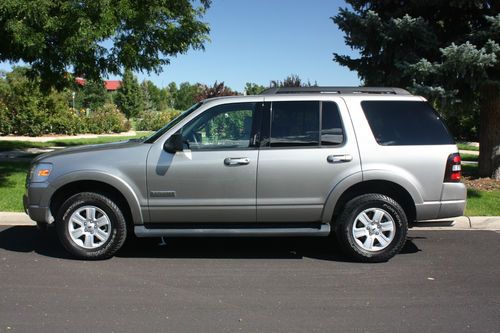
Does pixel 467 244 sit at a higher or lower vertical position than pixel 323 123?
lower

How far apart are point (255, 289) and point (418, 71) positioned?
249 inches

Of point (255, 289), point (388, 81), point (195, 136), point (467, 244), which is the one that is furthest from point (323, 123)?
point (388, 81)

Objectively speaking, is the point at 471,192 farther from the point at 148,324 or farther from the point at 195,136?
the point at 148,324

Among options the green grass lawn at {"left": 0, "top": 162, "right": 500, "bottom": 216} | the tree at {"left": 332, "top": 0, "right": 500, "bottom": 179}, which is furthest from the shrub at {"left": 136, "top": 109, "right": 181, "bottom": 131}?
the tree at {"left": 332, "top": 0, "right": 500, "bottom": 179}

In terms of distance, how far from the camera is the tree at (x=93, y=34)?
908 centimetres

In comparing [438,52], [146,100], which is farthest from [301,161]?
[146,100]

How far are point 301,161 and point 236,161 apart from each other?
2.32ft

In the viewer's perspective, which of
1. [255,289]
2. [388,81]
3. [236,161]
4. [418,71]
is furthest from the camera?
[388,81]

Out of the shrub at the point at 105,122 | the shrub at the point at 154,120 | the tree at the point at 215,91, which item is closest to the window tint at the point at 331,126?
the tree at the point at 215,91

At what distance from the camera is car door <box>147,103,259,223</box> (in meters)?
5.72

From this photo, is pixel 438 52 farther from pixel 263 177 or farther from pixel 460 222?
pixel 263 177

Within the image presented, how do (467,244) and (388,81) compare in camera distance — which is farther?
(388,81)

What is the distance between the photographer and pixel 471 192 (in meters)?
9.80

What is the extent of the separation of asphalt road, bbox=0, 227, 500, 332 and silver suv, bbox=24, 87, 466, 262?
15.2 inches
